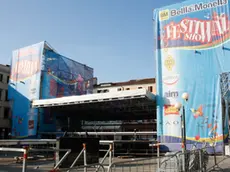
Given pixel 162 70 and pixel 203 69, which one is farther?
pixel 162 70

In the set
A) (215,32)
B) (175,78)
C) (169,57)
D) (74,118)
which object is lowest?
(74,118)

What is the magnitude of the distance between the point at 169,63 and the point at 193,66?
2.48m

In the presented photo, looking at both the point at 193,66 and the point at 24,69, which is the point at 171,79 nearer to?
the point at 193,66

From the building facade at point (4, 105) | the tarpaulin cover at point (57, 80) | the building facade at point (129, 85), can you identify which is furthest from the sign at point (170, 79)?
the building facade at point (4, 105)

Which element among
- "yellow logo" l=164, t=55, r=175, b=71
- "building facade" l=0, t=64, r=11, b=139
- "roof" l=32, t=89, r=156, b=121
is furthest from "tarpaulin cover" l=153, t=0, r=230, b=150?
"building facade" l=0, t=64, r=11, b=139

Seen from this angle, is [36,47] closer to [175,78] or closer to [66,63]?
[66,63]

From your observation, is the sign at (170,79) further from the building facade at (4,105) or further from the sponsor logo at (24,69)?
the building facade at (4,105)

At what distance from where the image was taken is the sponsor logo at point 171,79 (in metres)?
27.4

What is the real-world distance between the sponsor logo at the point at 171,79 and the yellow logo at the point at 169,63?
0.87 metres

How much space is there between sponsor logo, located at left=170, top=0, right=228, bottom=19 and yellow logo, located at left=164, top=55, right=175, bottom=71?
15.2 feet

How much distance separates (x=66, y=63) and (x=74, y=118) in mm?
8990

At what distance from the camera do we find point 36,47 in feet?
132

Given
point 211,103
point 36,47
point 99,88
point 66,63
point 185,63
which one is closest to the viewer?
point 211,103

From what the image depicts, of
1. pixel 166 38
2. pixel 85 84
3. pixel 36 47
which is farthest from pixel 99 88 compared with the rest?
pixel 166 38
